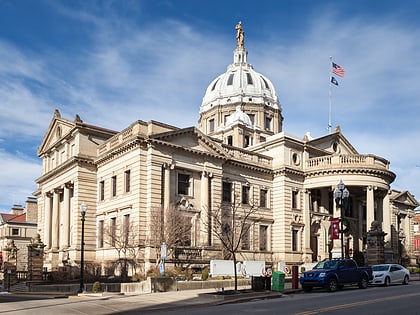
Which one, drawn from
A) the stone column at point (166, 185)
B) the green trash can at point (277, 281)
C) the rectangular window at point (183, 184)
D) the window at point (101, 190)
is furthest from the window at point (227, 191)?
the green trash can at point (277, 281)

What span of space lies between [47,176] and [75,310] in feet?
124

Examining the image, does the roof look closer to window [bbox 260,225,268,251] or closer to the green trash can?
window [bbox 260,225,268,251]

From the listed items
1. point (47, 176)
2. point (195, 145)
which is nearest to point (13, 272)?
point (47, 176)

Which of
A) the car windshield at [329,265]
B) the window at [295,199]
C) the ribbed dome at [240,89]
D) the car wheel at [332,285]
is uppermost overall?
the ribbed dome at [240,89]

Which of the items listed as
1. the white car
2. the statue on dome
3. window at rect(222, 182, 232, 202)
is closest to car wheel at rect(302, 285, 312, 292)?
the white car

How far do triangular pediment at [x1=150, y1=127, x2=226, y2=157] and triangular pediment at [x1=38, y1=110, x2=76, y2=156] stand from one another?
11.4 metres

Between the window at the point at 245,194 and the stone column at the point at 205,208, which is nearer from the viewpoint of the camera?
the stone column at the point at 205,208

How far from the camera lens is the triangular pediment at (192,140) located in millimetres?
43719

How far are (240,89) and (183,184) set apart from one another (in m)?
38.7

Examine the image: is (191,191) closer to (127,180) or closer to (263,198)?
(127,180)

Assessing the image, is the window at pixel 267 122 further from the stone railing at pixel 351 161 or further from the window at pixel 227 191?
the window at pixel 227 191

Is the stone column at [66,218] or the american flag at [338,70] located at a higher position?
the american flag at [338,70]

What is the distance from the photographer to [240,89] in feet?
268

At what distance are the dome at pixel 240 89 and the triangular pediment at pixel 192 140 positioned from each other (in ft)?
111
